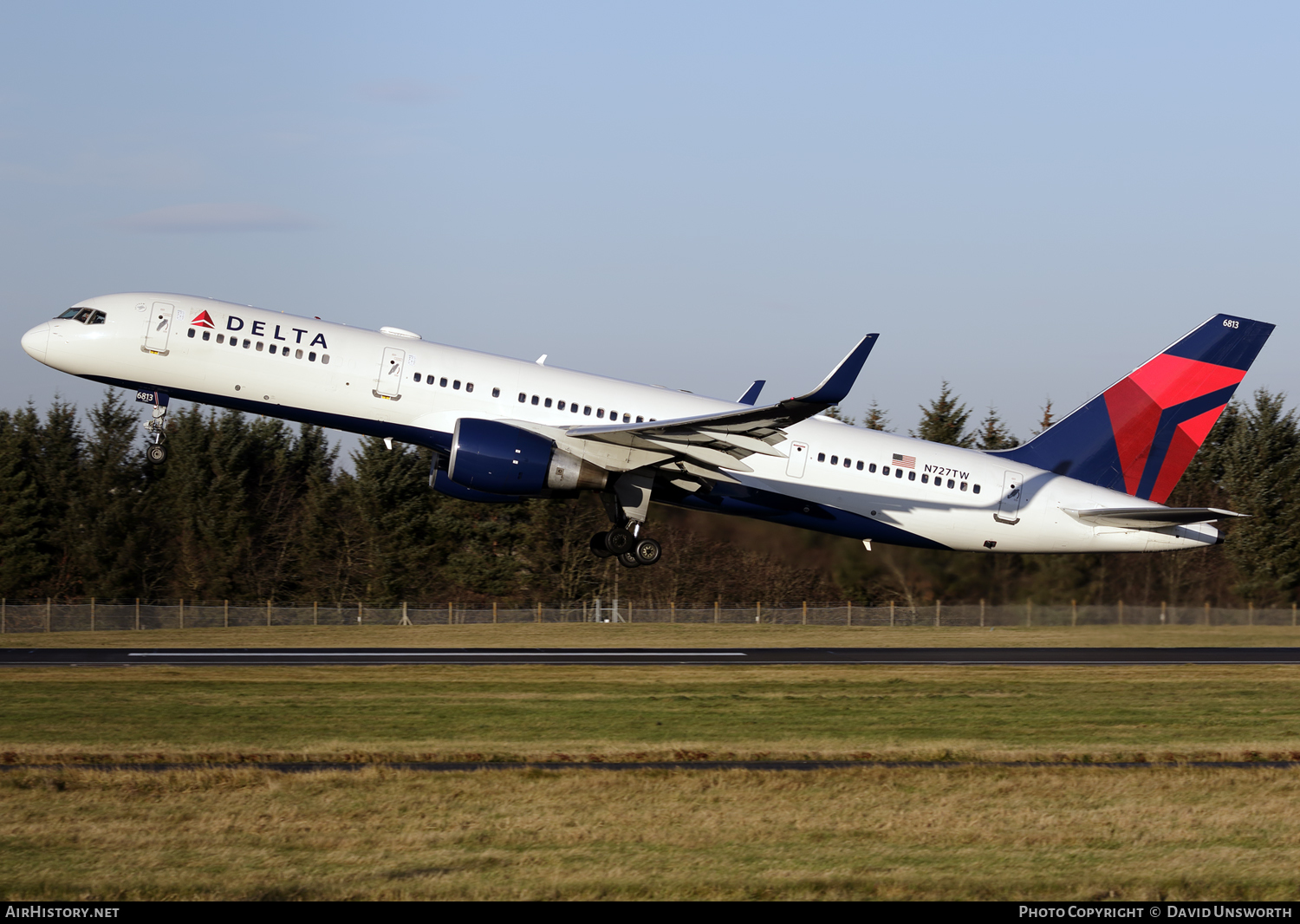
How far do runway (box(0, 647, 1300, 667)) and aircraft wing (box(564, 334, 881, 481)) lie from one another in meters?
6.82

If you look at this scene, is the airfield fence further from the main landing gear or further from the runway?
the main landing gear

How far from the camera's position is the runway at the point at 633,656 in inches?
1348

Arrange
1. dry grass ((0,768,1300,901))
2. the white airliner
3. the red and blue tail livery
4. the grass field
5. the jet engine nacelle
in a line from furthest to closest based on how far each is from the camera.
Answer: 1. the red and blue tail livery
2. the white airliner
3. the jet engine nacelle
4. the grass field
5. dry grass ((0,768,1300,901))

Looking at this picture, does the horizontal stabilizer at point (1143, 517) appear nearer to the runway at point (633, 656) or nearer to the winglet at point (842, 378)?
the runway at point (633, 656)

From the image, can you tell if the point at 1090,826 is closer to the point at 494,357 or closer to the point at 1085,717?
the point at 1085,717

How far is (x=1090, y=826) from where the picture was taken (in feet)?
50.7

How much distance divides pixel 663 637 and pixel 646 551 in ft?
51.0

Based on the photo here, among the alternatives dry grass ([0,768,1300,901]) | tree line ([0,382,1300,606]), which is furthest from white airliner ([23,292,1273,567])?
tree line ([0,382,1300,606])

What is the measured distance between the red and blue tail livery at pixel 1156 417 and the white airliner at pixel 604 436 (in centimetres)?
53

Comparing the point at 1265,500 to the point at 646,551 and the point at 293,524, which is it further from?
the point at 293,524

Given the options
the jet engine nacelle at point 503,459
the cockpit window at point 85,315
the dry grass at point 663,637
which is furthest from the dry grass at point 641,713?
the dry grass at point 663,637

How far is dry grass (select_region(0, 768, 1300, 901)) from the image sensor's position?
12508 millimetres

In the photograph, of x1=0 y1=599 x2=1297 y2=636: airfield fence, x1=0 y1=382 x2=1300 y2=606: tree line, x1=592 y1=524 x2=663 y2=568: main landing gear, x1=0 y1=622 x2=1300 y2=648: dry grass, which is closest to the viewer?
x1=592 y1=524 x2=663 y2=568: main landing gear
